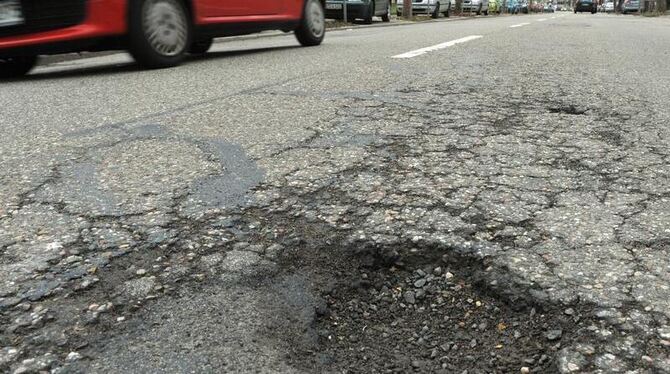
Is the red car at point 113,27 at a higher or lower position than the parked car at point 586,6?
higher

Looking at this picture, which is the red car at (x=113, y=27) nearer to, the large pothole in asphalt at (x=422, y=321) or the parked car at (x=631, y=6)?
the large pothole in asphalt at (x=422, y=321)

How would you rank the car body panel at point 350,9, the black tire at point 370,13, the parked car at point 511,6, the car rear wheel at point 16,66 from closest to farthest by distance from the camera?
the car rear wheel at point 16,66 → the car body panel at point 350,9 → the black tire at point 370,13 → the parked car at point 511,6

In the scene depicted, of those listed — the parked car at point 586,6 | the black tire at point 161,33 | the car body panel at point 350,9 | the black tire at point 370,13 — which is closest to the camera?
the black tire at point 161,33

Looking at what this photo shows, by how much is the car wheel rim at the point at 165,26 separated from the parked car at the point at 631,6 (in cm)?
4447

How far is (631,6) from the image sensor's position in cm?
4278

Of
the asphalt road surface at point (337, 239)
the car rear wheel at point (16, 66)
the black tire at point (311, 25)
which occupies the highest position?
the black tire at point (311, 25)

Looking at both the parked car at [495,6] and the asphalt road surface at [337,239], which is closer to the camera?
the asphalt road surface at [337,239]

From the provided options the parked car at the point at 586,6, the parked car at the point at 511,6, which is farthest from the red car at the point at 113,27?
the parked car at the point at 586,6

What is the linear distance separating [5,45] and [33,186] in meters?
3.33

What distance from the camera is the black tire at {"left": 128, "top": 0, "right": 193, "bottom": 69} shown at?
5215mm

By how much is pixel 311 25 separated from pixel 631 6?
4245cm

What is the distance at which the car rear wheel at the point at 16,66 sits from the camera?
18.5 feet

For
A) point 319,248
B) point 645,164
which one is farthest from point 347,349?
point 645,164

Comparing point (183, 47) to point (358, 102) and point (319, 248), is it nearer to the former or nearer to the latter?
point (358, 102)
